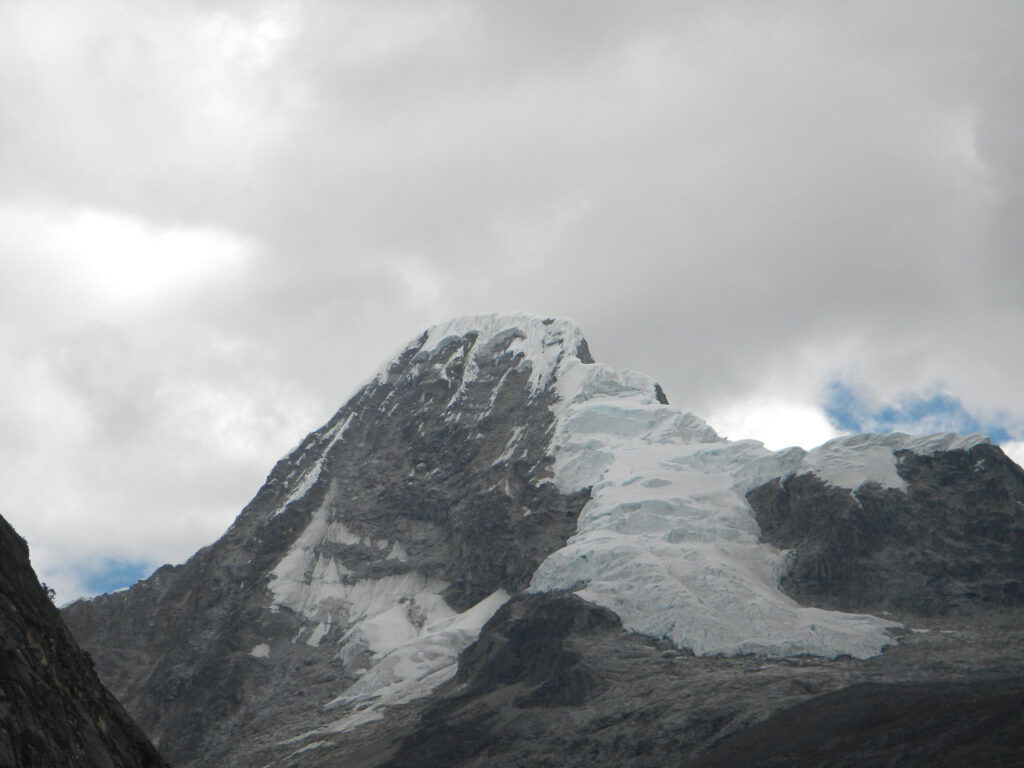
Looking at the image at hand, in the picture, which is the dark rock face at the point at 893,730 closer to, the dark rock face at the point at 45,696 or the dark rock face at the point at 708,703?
the dark rock face at the point at 708,703

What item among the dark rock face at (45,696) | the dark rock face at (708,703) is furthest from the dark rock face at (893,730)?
the dark rock face at (45,696)

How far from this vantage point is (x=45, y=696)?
38375 mm

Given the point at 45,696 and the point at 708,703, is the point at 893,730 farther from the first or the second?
the point at 45,696

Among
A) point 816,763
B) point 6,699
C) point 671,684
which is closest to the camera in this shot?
point 6,699

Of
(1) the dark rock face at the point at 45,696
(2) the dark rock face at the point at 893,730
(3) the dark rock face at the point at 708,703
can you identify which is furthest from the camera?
(3) the dark rock face at the point at 708,703

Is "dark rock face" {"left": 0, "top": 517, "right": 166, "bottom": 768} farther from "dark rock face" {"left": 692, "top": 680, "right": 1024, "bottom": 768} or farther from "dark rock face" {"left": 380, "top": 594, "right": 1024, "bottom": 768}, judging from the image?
"dark rock face" {"left": 380, "top": 594, "right": 1024, "bottom": 768}

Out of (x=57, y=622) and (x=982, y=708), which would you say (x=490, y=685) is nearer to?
(x=982, y=708)

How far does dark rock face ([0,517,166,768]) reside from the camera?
35.2 metres

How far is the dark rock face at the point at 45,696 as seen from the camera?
116 ft

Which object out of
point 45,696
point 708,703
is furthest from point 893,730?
point 45,696

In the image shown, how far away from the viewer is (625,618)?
19175cm

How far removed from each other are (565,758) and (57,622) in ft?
376

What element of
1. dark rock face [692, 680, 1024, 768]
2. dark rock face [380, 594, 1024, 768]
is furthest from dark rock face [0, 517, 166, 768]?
dark rock face [380, 594, 1024, 768]

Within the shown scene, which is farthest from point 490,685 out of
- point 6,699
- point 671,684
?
point 6,699
